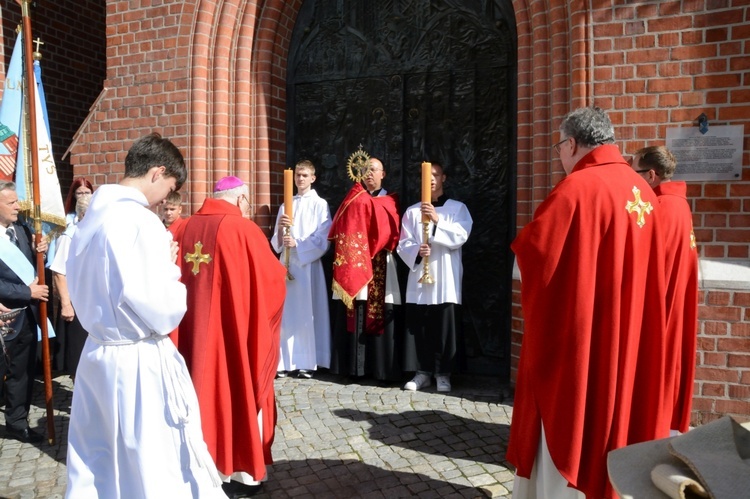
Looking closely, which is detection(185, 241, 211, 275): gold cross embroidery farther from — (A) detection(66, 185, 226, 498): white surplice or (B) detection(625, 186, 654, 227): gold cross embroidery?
(B) detection(625, 186, 654, 227): gold cross embroidery

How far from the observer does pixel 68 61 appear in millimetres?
8242

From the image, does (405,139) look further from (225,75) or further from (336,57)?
(225,75)

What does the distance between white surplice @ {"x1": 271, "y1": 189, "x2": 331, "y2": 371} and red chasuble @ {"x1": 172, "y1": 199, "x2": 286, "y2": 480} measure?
7.91 ft

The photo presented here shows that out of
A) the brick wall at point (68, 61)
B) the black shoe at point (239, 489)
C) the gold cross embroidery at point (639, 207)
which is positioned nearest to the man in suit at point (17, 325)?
the black shoe at point (239, 489)

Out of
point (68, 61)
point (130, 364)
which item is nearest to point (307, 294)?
point (130, 364)

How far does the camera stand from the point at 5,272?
4559 millimetres

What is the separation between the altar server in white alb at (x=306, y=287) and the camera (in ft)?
20.1

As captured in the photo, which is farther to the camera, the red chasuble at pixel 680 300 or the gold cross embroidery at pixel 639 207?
the red chasuble at pixel 680 300

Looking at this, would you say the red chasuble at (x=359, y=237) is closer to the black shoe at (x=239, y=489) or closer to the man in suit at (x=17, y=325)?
the black shoe at (x=239, y=489)

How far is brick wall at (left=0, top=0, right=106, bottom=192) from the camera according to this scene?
7930 millimetres

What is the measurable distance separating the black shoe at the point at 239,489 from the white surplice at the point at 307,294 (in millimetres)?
2355

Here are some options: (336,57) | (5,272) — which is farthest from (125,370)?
(336,57)

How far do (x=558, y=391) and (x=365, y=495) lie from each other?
1.39m

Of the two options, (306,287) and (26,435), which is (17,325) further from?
(306,287)
